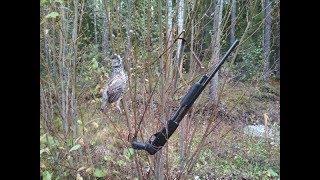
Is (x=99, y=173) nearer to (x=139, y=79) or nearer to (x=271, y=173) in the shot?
(x=139, y=79)

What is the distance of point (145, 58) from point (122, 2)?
27 centimetres

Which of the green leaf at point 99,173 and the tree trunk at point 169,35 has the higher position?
the tree trunk at point 169,35

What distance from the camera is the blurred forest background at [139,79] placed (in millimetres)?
1569

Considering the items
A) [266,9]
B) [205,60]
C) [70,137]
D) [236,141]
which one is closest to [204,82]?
[205,60]

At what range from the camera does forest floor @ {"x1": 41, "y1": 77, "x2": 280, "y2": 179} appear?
1.85 m

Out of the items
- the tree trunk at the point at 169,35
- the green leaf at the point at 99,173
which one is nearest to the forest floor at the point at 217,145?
the green leaf at the point at 99,173

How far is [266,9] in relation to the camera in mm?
1746

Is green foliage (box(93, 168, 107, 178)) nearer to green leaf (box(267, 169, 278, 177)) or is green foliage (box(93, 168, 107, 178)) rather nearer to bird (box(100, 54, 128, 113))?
bird (box(100, 54, 128, 113))

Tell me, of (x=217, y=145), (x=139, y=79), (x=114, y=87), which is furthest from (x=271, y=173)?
(x=139, y=79)

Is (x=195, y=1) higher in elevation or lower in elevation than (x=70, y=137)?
higher

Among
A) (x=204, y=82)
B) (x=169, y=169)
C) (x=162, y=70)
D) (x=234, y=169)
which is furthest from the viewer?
(x=234, y=169)

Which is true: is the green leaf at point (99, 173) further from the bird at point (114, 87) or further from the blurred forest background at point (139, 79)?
the bird at point (114, 87)
